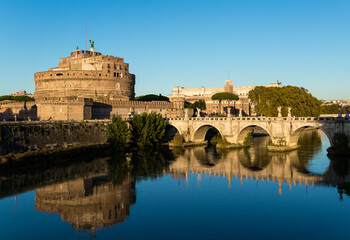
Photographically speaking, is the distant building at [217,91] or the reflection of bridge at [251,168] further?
the distant building at [217,91]

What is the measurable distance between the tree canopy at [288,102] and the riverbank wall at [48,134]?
23.0 meters

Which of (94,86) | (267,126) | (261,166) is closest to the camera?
(261,166)

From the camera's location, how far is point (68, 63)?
67125 mm

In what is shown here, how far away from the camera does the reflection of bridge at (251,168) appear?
1119 inches

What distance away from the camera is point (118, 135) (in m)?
42.4

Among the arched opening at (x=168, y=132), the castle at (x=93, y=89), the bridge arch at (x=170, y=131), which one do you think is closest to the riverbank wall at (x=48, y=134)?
the castle at (x=93, y=89)

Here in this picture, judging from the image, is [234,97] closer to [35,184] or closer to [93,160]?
[93,160]

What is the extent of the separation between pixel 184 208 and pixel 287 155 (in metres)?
19.7

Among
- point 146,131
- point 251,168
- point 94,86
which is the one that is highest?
point 94,86

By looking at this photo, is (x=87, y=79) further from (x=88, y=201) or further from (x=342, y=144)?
(x=342, y=144)

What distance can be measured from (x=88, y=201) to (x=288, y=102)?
35.5m

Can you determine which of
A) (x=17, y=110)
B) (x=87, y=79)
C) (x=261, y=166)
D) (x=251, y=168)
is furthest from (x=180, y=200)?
(x=87, y=79)

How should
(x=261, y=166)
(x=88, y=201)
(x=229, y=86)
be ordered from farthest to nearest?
1. (x=229, y=86)
2. (x=261, y=166)
3. (x=88, y=201)

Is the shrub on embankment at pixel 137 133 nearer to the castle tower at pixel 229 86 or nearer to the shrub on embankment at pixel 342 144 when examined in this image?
the shrub on embankment at pixel 342 144
